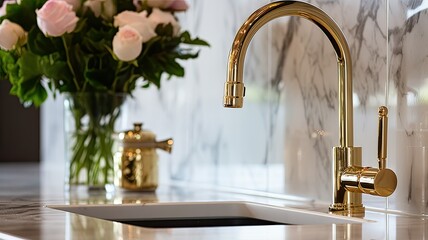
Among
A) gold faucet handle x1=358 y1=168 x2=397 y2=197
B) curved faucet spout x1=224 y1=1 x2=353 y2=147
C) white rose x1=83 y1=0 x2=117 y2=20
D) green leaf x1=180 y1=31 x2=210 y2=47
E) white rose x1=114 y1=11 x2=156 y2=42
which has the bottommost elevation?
gold faucet handle x1=358 y1=168 x2=397 y2=197

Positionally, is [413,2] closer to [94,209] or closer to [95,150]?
[94,209]

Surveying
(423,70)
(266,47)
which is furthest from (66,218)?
(266,47)

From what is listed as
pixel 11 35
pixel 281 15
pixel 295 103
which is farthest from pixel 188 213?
pixel 11 35

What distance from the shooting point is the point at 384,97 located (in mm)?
1534

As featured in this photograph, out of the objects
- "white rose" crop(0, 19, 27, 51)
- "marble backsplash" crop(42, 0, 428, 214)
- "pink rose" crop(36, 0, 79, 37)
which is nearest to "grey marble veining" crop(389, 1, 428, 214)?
"marble backsplash" crop(42, 0, 428, 214)

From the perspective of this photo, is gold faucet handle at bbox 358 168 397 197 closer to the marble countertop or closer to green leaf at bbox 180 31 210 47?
the marble countertop

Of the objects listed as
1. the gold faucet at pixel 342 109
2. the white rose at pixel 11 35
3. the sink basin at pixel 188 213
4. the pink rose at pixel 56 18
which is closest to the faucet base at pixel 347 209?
the gold faucet at pixel 342 109

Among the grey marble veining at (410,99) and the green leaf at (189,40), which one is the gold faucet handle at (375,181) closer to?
the grey marble veining at (410,99)

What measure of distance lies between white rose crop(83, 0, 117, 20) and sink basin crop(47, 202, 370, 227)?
0.49 m

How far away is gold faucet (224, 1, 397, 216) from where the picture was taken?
54.0 inches

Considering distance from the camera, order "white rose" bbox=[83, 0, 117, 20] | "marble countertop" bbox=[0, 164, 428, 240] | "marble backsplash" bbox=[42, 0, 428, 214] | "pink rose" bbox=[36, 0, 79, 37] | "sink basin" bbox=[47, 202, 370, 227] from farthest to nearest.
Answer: "white rose" bbox=[83, 0, 117, 20] < "pink rose" bbox=[36, 0, 79, 37] < "sink basin" bbox=[47, 202, 370, 227] < "marble backsplash" bbox=[42, 0, 428, 214] < "marble countertop" bbox=[0, 164, 428, 240]

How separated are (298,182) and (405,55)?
424 mm

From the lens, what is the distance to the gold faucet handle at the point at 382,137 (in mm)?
1387

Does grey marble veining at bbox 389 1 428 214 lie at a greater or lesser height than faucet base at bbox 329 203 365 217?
greater
